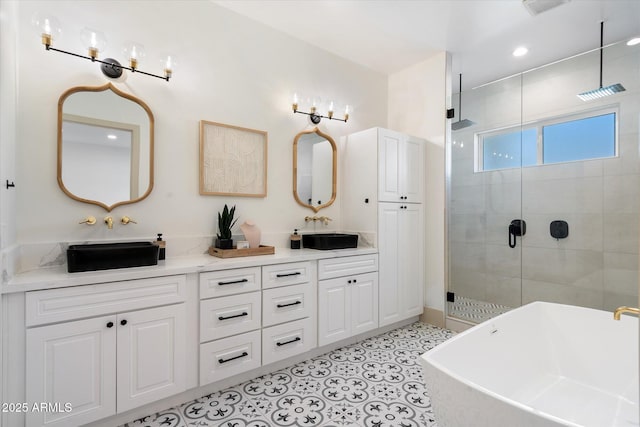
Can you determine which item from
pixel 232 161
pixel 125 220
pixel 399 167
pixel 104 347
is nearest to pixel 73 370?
pixel 104 347

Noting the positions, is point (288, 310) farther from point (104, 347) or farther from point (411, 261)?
point (411, 261)

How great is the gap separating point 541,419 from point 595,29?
328 cm

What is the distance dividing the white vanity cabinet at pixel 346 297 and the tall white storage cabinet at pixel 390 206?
137 mm

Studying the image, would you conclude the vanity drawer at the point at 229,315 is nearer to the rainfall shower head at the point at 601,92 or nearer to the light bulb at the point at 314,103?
the light bulb at the point at 314,103

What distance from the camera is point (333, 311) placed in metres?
2.53

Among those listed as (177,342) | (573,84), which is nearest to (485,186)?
(573,84)

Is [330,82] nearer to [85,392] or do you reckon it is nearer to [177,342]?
[177,342]

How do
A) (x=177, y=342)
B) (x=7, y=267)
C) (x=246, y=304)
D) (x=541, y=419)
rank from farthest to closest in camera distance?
(x=246, y=304)
(x=177, y=342)
(x=7, y=267)
(x=541, y=419)

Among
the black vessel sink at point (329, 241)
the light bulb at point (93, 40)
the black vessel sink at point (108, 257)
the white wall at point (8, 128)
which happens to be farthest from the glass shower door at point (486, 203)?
the white wall at point (8, 128)

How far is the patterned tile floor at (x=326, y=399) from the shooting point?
1.71 meters

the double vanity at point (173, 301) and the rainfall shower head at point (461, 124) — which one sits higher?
the rainfall shower head at point (461, 124)

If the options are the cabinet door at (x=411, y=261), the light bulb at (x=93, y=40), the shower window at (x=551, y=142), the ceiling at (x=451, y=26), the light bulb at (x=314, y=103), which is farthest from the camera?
the cabinet door at (x=411, y=261)

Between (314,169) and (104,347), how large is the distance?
2.14 metres

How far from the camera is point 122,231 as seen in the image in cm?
205
